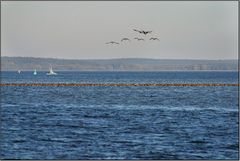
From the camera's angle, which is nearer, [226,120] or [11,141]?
[11,141]

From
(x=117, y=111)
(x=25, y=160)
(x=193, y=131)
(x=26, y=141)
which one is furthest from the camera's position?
(x=117, y=111)

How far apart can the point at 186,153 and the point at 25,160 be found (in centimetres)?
852

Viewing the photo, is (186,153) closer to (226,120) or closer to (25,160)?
(25,160)

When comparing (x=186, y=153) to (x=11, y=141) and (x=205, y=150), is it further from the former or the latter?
(x=11, y=141)

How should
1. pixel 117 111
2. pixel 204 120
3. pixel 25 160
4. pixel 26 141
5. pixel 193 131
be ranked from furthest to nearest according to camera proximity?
pixel 117 111 → pixel 204 120 → pixel 193 131 → pixel 26 141 → pixel 25 160

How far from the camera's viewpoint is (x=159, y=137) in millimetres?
42344

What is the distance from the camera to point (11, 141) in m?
40.5

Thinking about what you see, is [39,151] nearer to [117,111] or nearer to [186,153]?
[186,153]

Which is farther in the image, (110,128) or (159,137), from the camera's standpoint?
(110,128)

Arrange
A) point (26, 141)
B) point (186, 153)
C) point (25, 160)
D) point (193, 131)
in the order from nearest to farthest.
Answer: point (25, 160) → point (186, 153) → point (26, 141) → point (193, 131)

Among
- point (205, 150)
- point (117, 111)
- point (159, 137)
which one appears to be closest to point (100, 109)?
point (117, 111)

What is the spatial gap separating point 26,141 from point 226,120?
64.5 feet

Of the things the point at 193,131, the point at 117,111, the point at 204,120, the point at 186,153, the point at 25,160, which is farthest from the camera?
the point at 117,111

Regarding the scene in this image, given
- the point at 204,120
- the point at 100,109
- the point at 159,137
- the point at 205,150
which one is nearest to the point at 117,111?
the point at 100,109
